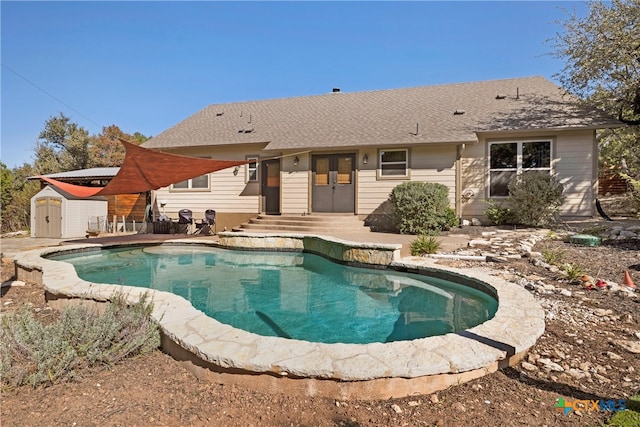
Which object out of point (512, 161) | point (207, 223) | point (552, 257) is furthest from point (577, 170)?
point (207, 223)

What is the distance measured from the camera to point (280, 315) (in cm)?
426

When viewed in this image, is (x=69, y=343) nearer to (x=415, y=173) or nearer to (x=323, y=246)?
(x=323, y=246)

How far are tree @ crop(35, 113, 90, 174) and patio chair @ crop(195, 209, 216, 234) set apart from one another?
1771 cm

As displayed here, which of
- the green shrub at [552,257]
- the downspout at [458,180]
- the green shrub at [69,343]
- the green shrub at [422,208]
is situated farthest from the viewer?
the downspout at [458,180]

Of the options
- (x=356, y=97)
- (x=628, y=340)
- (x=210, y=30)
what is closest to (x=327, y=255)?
(x=628, y=340)

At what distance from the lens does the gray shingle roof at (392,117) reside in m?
9.85

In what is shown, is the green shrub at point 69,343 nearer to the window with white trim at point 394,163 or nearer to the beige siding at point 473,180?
the window with white trim at point 394,163

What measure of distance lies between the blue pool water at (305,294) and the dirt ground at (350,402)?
1.22 metres

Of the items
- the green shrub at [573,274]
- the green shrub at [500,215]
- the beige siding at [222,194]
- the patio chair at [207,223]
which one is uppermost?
the beige siding at [222,194]

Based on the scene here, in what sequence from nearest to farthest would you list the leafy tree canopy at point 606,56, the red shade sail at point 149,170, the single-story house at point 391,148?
the red shade sail at point 149,170 < the leafy tree canopy at point 606,56 < the single-story house at point 391,148

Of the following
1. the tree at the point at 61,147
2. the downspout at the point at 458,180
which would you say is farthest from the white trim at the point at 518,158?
the tree at the point at 61,147

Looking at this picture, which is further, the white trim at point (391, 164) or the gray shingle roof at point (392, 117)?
the white trim at point (391, 164)

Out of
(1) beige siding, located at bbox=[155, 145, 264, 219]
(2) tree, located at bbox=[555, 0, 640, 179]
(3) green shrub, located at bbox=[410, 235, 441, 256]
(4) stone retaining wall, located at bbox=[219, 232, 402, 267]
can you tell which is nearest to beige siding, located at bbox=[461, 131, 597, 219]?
(2) tree, located at bbox=[555, 0, 640, 179]

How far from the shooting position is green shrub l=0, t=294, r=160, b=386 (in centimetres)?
224
